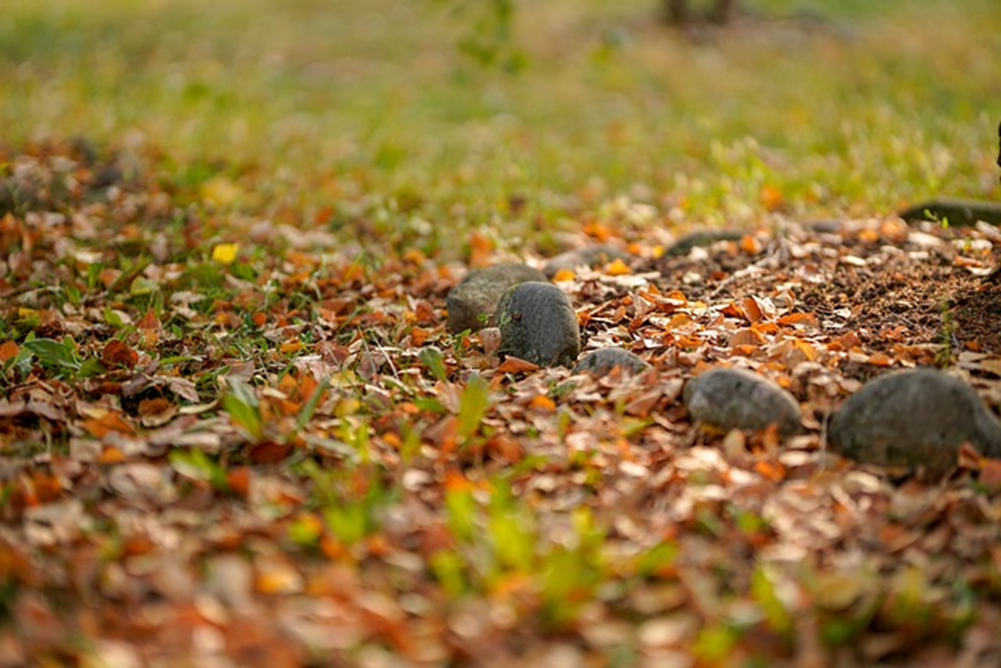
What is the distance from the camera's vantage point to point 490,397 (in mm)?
2791

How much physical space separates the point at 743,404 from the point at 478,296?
124cm

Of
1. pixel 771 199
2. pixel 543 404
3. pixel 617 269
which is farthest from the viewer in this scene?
pixel 771 199

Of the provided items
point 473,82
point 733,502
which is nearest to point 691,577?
point 733,502

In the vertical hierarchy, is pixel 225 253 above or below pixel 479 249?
above

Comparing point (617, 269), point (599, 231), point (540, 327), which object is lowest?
point (599, 231)

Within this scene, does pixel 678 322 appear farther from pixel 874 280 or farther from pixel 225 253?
pixel 225 253

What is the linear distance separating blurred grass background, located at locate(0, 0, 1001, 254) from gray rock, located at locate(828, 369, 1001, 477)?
98.1 inches

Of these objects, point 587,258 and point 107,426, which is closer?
point 107,426

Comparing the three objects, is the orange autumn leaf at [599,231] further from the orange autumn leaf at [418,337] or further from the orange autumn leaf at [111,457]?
the orange autumn leaf at [111,457]

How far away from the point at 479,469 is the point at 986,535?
1.22 metres

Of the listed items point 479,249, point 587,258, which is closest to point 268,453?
point 587,258

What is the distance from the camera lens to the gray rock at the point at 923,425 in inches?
95.3

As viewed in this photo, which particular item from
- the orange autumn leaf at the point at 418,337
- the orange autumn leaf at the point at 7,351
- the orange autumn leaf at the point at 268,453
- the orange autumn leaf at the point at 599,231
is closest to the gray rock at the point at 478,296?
the orange autumn leaf at the point at 418,337

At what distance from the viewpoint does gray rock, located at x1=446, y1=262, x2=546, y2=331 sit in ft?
11.4
